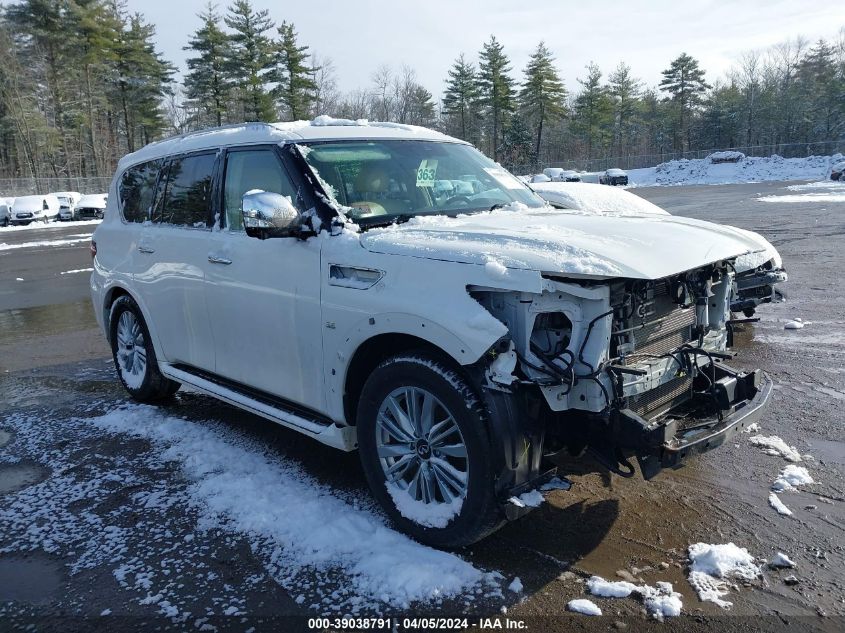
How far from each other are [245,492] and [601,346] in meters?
2.40

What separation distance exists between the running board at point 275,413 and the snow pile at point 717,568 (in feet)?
6.05

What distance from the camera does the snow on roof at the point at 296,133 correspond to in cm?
426

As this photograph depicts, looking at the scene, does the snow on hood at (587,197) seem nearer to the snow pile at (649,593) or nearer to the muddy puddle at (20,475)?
the snow pile at (649,593)

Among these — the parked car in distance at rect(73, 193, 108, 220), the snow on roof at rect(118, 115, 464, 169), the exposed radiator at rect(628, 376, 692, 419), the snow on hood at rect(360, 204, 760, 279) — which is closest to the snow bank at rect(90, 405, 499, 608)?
the exposed radiator at rect(628, 376, 692, 419)

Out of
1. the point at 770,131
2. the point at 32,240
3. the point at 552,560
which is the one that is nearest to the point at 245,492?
the point at 552,560

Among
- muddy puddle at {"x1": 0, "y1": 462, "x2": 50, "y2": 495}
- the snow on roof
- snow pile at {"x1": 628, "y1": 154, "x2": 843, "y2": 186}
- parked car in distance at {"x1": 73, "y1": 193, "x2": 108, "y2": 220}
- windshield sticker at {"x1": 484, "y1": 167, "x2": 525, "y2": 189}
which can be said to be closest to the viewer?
the snow on roof

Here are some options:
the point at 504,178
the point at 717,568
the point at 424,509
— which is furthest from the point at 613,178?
the point at 424,509

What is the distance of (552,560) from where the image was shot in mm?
3238

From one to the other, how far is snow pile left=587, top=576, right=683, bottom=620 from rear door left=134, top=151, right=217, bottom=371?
303 centimetres

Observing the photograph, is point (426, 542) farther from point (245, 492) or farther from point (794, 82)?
point (794, 82)

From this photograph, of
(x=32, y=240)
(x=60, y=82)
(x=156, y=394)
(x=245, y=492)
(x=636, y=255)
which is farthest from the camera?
(x=60, y=82)

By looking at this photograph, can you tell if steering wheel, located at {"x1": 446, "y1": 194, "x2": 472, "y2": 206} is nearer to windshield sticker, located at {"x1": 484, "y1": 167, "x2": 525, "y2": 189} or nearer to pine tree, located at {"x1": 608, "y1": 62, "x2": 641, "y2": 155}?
windshield sticker, located at {"x1": 484, "y1": 167, "x2": 525, "y2": 189}

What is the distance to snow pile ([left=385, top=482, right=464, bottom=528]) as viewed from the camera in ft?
10.6

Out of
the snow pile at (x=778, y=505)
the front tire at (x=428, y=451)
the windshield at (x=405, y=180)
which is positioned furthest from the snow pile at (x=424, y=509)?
the snow pile at (x=778, y=505)
